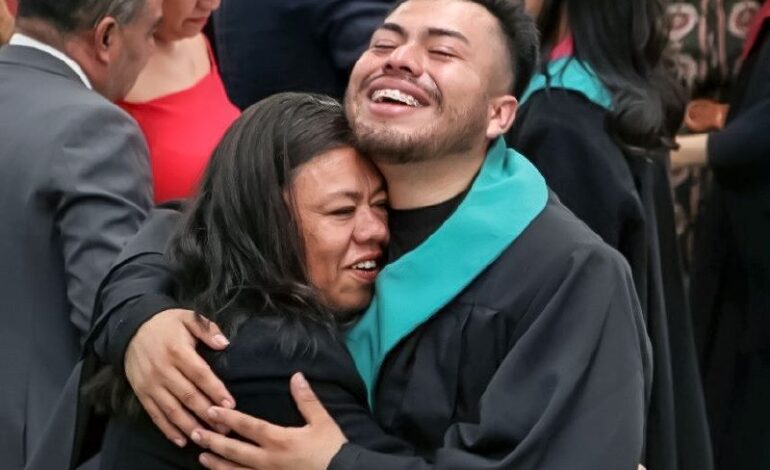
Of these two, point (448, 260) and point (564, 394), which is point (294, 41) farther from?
point (564, 394)

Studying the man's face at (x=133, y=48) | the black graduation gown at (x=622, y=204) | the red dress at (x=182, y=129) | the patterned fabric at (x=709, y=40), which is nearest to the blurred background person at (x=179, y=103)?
the red dress at (x=182, y=129)

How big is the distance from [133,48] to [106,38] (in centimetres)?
6

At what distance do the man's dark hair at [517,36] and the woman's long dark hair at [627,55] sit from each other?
67 centimetres

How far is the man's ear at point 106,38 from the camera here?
8.52 feet

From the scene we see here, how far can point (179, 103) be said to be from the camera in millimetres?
2922

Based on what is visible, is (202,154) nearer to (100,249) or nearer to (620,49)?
(100,249)

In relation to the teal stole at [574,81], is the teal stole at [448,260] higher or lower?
higher

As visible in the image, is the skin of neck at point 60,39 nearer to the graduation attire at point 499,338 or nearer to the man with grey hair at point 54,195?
the man with grey hair at point 54,195

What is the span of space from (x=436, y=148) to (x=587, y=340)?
36 centimetres

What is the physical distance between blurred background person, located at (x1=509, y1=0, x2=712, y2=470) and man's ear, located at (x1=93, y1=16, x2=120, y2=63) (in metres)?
0.82

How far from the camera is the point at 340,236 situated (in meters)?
2.11

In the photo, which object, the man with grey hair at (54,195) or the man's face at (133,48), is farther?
the man's face at (133,48)

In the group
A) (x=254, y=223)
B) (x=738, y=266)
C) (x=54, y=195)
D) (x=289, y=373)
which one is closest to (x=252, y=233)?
(x=254, y=223)

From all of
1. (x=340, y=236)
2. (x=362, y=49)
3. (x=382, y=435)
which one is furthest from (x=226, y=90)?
(x=382, y=435)
